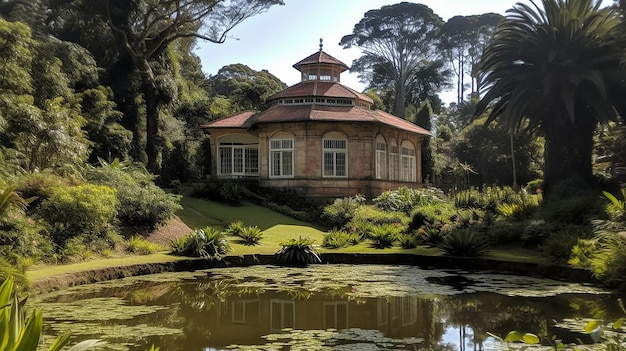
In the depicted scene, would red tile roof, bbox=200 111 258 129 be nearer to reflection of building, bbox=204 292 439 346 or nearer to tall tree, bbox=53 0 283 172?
tall tree, bbox=53 0 283 172

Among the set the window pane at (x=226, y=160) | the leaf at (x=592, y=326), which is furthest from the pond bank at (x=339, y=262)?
the window pane at (x=226, y=160)

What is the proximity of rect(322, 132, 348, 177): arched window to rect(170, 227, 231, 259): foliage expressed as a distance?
11321 millimetres

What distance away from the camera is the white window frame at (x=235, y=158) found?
27.1 m

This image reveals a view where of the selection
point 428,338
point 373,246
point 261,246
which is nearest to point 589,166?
point 373,246

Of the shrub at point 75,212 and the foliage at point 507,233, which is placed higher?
the shrub at point 75,212

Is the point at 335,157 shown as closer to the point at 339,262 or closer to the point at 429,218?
the point at 429,218

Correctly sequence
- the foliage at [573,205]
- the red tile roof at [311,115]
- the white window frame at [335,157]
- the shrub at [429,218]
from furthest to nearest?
the white window frame at [335,157] < the red tile roof at [311,115] < the shrub at [429,218] < the foliage at [573,205]

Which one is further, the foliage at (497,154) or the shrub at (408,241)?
the foliage at (497,154)

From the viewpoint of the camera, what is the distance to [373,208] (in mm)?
20641

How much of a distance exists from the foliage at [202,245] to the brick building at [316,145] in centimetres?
1060

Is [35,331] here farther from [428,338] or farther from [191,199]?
[191,199]

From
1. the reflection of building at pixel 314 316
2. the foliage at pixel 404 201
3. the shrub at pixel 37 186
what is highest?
the shrub at pixel 37 186

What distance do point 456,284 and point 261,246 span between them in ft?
22.1

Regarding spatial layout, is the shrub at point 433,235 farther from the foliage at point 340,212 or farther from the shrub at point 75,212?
the shrub at point 75,212
